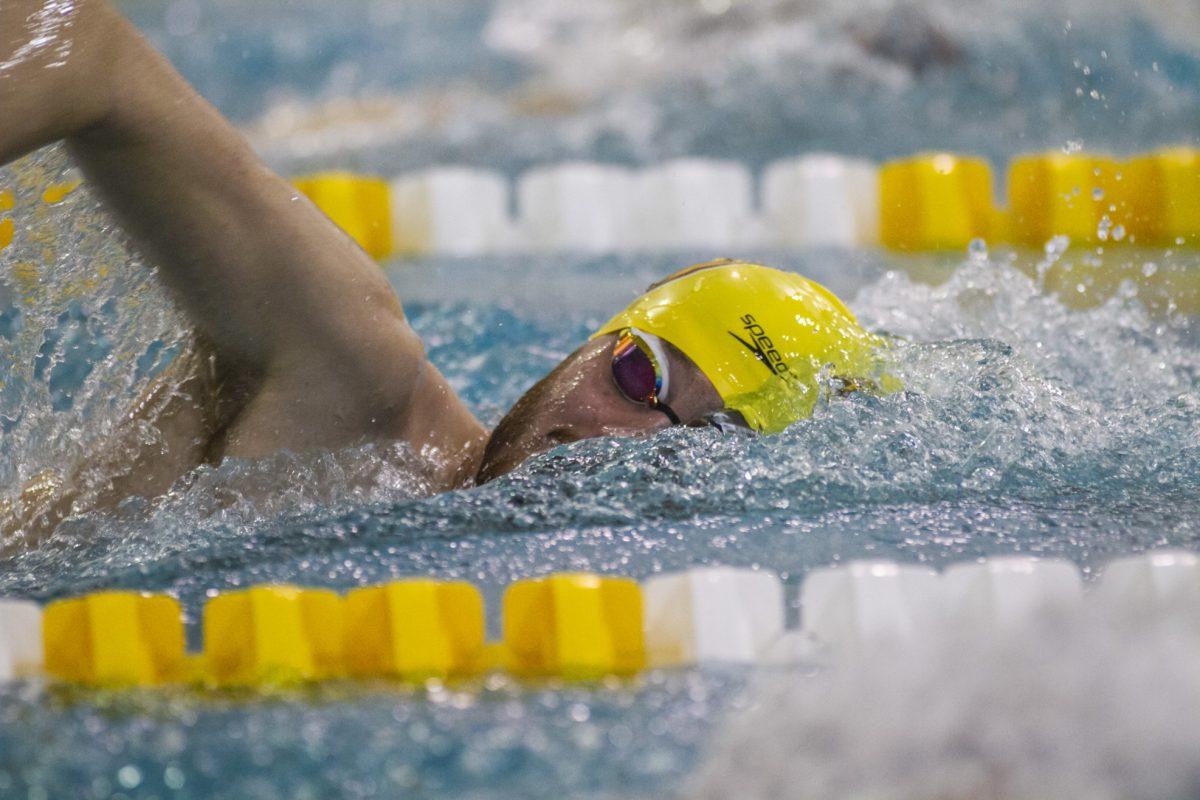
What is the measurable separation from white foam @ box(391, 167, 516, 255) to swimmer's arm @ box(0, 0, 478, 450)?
1828 mm

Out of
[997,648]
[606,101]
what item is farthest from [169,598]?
[606,101]

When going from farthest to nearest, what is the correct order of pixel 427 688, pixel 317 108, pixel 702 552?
1. pixel 317 108
2. pixel 702 552
3. pixel 427 688

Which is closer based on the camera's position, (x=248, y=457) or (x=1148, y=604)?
(x=1148, y=604)

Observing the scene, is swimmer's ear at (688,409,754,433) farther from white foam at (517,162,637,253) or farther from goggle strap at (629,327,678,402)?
white foam at (517,162,637,253)

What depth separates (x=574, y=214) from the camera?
3711 mm

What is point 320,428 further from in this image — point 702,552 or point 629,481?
point 702,552

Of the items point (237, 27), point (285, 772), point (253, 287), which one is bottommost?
point (285, 772)

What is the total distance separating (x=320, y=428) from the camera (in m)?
1.79

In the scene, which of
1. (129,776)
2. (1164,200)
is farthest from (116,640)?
(1164,200)

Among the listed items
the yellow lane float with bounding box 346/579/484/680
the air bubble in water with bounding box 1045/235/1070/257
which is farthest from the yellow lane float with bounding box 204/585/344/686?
the air bubble in water with bounding box 1045/235/1070/257

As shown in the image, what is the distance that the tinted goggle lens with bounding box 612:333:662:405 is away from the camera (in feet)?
6.26

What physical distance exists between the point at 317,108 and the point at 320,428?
413cm

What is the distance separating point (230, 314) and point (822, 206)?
2240 mm

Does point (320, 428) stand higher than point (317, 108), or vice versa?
point (317, 108)
